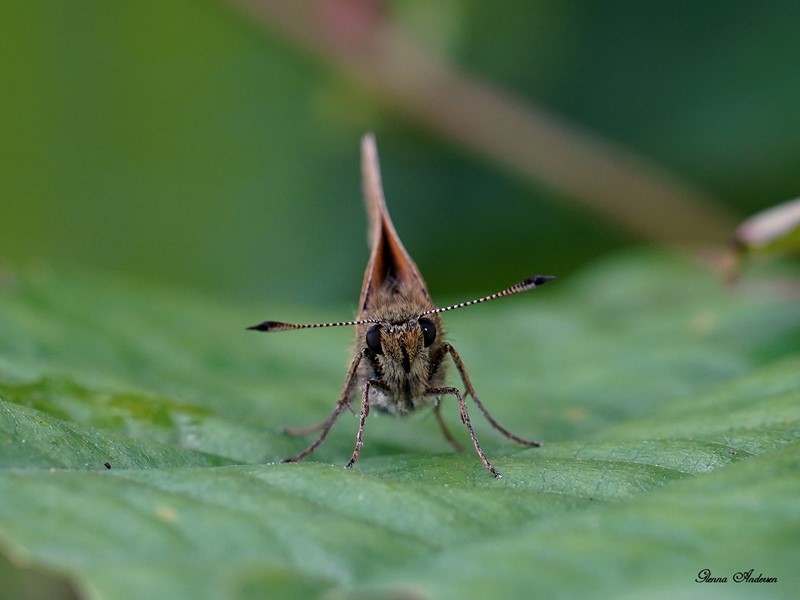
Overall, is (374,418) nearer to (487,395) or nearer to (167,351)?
(487,395)

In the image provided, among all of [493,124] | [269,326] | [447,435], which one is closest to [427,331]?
[269,326]

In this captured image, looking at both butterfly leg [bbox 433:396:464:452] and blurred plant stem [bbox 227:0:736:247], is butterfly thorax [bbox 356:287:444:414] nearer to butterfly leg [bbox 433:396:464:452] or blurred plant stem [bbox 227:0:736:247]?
butterfly leg [bbox 433:396:464:452]

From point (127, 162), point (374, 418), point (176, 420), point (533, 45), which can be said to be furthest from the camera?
point (127, 162)

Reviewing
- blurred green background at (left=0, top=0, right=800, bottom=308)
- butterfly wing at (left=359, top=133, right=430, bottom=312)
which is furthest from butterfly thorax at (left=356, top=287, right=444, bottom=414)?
blurred green background at (left=0, top=0, right=800, bottom=308)

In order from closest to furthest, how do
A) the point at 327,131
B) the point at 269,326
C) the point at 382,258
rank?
the point at 269,326
the point at 382,258
the point at 327,131

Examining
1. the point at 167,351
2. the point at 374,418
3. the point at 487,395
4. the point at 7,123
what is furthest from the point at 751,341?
the point at 7,123

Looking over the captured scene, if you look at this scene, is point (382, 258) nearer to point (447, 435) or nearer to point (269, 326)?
point (269, 326)
